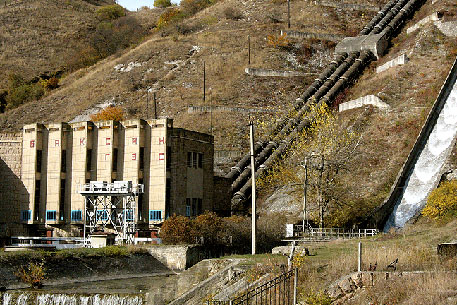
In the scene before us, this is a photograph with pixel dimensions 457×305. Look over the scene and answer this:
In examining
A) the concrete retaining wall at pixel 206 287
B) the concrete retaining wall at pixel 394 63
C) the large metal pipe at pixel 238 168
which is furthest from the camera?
the concrete retaining wall at pixel 394 63

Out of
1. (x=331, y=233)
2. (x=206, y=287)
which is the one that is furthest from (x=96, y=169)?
(x=206, y=287)

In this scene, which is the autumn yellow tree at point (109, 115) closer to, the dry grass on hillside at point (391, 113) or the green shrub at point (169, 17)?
the dry grass on hillside at point (391, 113)

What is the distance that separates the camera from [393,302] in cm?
1805

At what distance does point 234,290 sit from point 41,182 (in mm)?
34803

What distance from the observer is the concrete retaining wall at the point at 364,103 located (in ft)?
239

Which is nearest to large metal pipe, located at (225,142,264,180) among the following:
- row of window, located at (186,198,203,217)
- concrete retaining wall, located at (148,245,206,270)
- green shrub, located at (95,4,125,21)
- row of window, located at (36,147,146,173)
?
row of window, located at (186,198,203,217)

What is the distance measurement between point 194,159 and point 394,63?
38.6 meters

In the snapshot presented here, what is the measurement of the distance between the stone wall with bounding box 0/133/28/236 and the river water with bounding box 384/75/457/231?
2780cm

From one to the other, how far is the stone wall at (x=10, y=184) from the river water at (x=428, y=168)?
1094 inches

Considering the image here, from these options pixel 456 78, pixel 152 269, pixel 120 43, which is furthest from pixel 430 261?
pixel 120 43

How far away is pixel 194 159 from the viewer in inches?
2117

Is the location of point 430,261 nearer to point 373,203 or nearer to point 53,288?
point 53,288

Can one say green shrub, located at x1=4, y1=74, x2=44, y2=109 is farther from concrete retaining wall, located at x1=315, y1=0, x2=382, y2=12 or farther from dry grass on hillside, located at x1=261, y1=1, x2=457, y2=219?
dry grass on hillside, located at x1=261, y1=1, x2=457, y2=219

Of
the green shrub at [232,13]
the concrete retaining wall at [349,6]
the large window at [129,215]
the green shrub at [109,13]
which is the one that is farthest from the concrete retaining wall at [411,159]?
the green shrub at [109,13]
